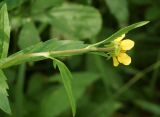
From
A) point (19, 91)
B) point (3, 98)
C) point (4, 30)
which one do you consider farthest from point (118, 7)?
point (3, 98)

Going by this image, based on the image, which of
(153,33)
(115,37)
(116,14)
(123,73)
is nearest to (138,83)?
(123,73)

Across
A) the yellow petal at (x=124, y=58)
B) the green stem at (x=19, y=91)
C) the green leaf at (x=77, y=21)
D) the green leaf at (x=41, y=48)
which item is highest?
the green leaf at (x=41, y=48)

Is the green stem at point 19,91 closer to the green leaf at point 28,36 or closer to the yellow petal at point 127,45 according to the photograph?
the green leaf at point 28,36

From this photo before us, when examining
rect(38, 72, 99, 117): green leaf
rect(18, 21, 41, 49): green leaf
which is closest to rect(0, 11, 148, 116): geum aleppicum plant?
rect(18, 21, 41, 49): green leaf

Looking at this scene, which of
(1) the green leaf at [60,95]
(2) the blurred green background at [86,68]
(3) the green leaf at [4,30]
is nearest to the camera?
(3) the green leaf at [4,30]

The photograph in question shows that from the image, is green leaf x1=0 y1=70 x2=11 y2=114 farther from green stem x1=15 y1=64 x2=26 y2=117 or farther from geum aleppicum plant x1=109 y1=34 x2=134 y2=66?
green stem x1=15 y1=64 x2=26 y2=117

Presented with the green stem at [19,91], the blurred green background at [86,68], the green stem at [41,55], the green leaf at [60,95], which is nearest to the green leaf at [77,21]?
the blurred green background at [86,68]

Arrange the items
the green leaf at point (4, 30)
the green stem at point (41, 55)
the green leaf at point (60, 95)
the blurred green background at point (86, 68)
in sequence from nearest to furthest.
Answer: the green stem at point (41, 55) → the green leaf at point (4, 30) → the blurred green background at point (86, 68) → the green leaf at point (60, 95)
